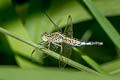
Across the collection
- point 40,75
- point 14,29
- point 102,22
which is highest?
point 14,29

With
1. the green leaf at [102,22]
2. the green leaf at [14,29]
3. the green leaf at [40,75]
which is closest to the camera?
the green leaf at [40,75]

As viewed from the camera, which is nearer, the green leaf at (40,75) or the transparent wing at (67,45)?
the green leaf at (40,75)

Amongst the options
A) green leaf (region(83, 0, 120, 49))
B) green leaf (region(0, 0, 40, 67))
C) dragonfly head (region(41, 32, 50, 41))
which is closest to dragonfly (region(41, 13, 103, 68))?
dragonfly head (region(41, 32, 50, 41))

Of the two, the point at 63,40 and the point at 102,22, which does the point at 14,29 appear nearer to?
the point at 63,40

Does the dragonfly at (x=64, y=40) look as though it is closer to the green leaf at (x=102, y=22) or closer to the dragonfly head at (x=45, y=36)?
the dragonfly head at (x=45, y=36)

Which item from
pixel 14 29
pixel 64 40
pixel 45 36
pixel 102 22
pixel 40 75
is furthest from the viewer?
pixel 64 40

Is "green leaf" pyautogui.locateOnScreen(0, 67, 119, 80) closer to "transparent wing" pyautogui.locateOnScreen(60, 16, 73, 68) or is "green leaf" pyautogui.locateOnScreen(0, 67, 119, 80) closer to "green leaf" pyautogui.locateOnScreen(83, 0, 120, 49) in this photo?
"green leaf" pyautogui.locateOnScreen(83, 0, 120, 49)

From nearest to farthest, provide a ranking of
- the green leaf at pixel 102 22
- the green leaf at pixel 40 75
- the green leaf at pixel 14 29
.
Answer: the green leaf at pixel 40 75
the green leaf at pixel 102 22
the green leaf at pixel 14 29

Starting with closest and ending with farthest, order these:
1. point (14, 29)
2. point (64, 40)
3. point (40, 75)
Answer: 1. point (40, 75)
2. point (14, 29)
3. point (64, 40)

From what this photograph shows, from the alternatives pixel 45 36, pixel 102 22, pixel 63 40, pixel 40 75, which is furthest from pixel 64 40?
pixel 40 75

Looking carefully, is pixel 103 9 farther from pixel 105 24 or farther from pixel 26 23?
pixel 26 23

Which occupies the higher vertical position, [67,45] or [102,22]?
[67,45]

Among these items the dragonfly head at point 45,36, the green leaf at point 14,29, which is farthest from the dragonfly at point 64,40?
the green leaf at point 14,29
